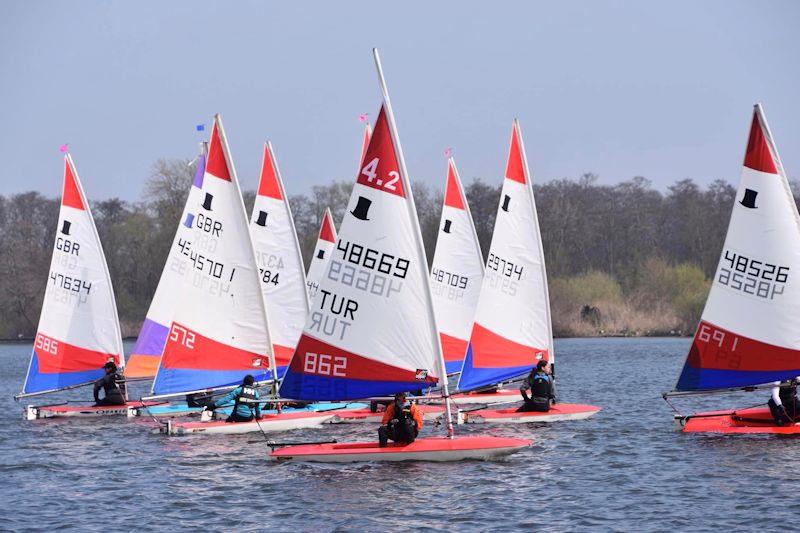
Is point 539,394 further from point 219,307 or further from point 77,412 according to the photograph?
point 77,412

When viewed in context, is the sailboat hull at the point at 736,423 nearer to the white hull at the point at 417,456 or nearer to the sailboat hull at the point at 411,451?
the sailboat hull at the point at 411,451

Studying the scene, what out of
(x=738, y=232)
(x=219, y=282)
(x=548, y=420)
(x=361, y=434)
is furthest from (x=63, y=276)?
(x=738, y=232)

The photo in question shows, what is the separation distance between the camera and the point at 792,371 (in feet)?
74.7

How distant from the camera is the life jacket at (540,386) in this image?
26.5 metres

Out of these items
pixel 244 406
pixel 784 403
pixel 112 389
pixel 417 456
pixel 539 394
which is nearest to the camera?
pixel 417 456

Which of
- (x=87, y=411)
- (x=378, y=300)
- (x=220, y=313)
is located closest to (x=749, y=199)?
(x=378, y=300)

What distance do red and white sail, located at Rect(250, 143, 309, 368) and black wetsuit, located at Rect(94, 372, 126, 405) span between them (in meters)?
4.22

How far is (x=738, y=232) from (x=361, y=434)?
357 inches

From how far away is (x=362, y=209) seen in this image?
68.3ft

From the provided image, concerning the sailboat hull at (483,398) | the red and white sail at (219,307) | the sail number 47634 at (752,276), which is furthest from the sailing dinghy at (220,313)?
the sail number 47634 at (752,276)

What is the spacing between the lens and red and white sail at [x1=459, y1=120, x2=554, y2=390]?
28.5 m

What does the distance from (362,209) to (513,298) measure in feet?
28.9

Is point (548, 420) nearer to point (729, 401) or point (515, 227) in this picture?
point (515, 227)

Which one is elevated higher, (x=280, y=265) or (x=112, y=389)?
(x=280, y=265)
